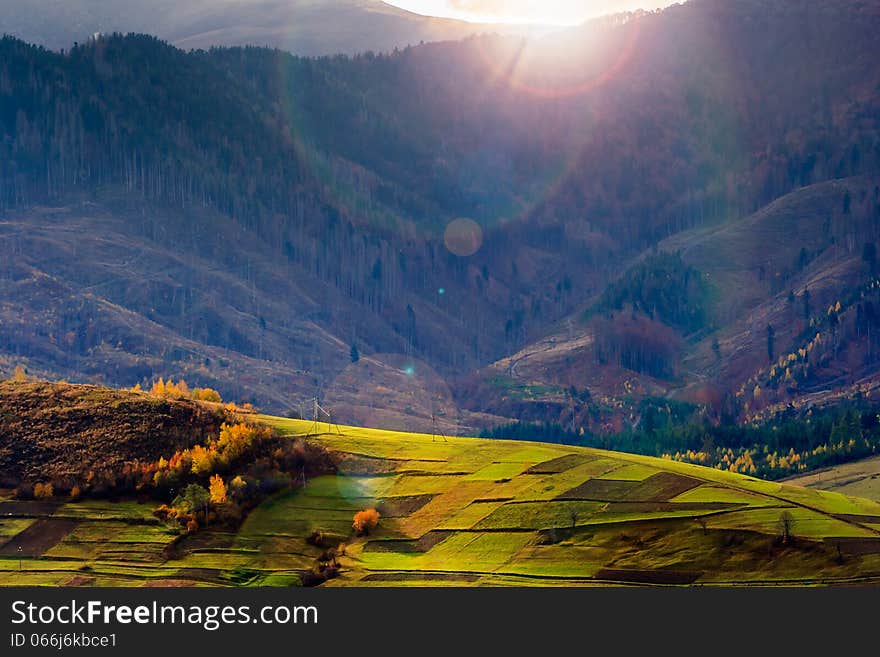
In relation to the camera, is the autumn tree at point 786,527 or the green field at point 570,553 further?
the autumn tree at point 786,527

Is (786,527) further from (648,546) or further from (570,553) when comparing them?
(570,553)

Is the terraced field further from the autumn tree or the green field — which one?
the autumn tree

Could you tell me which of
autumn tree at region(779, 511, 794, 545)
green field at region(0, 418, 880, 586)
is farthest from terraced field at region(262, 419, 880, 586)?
autumn tree at region(779, 511, 794, 545)

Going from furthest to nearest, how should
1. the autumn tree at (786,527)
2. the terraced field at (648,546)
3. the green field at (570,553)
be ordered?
the autumn tree at (786,527)
the green field at (570,553)
the terraced field at (648,546)

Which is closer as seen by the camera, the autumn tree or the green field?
the green field

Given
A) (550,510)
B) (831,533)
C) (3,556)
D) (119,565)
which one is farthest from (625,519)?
(3,556)

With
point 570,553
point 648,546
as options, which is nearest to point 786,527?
point 648,546

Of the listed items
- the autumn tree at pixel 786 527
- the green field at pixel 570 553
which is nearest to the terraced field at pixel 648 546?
the green field at pixel 570 553

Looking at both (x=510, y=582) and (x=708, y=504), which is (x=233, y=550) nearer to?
(x=510, y=582)

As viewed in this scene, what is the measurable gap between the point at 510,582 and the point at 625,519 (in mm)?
21497

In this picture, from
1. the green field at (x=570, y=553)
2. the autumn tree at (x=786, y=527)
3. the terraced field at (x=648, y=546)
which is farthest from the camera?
the autumn tree at (x=786, y=527)

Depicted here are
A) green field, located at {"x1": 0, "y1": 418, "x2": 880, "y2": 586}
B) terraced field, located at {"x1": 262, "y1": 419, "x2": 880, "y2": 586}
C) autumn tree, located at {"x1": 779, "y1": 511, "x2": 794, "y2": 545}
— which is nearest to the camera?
terraced field, located at {"x1": 262, "y1": 419, "x2": 880, "y2": 586}

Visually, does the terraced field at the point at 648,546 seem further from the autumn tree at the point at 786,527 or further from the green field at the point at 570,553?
the autumn tree at the point at 786,527

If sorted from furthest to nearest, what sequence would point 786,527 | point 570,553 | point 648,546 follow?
point 570,553 → point 648,546 → point 786,527
